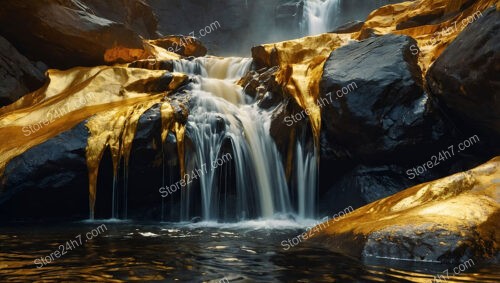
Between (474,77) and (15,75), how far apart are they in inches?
441

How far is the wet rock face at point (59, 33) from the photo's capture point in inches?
480

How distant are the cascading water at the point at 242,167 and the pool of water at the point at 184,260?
2169 mm

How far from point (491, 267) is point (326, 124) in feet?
17.7

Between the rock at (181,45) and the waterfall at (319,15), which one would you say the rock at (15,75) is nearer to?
the rock at (181,45)

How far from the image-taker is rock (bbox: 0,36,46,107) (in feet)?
37.6

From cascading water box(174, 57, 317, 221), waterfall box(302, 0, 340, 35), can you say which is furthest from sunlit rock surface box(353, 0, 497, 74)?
waterfall box(302, 0, 340, 35)

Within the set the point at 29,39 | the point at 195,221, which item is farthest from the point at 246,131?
the point at 29,39

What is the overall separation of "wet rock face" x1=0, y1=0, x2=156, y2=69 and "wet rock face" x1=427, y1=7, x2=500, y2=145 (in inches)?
377

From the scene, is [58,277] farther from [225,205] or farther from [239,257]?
[225,205]

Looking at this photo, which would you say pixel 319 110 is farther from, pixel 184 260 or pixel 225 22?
pixel 225 22

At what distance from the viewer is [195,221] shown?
876 cm

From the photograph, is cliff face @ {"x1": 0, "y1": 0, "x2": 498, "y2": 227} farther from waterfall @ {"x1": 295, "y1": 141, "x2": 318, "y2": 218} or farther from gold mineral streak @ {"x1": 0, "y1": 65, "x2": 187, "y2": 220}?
waterfall @ {"x1": 295, "y1": 141, "x2": 318, "y2": 218}

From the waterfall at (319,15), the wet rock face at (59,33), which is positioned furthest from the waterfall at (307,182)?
the waterfall at (319,15)

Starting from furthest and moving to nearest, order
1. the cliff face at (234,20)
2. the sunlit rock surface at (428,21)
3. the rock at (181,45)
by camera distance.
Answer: the cliff face at (234,20), the rock at (181,45), the sunlit rock surface at (428,21)
